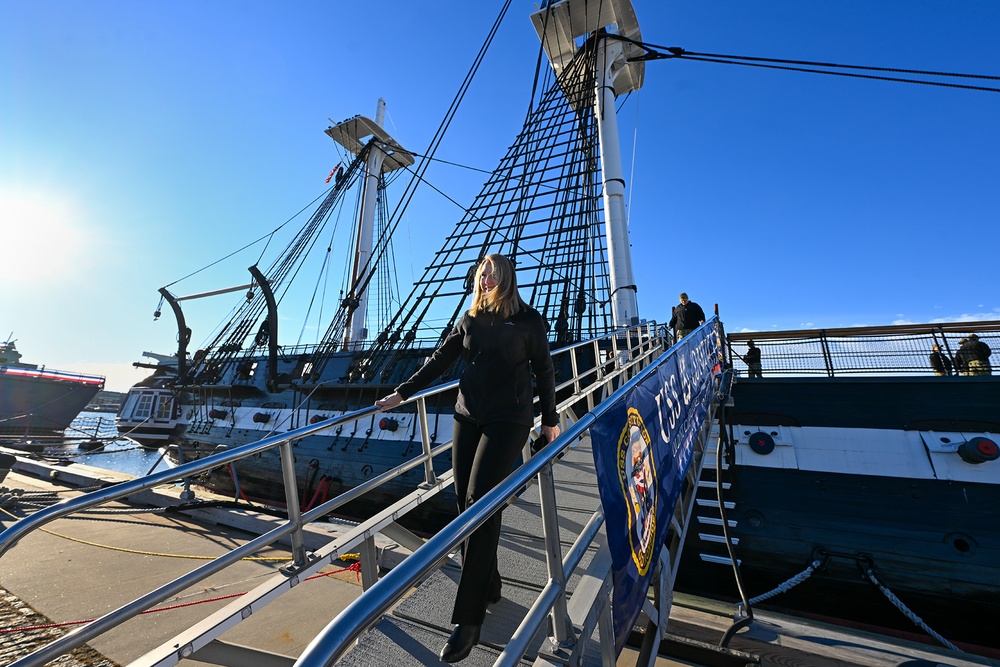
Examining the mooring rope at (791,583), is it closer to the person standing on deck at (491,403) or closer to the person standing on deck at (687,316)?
the person standing on deck at (491,403)

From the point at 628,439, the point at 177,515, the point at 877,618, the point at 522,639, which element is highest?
the point at 628,439

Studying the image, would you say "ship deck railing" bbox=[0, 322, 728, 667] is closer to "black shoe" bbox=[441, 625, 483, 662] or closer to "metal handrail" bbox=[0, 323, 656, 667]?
"metal handrail" bbox=[0, 323, 656, 667]

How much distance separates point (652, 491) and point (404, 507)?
1370 millimetres

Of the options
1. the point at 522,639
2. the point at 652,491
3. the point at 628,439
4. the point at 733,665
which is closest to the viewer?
the point at 522,639

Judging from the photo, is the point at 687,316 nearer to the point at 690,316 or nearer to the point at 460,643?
the point at 690,316

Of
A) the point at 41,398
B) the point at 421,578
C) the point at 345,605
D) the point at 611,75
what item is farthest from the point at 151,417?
the point at 41,398

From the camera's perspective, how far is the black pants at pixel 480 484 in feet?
5.13

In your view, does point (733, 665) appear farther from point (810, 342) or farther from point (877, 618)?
point (810, 342)

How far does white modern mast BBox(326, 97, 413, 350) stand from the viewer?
1734cm

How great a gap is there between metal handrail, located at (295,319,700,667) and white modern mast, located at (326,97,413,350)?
15414mm

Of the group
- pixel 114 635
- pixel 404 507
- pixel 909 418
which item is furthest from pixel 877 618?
pixel 114 635

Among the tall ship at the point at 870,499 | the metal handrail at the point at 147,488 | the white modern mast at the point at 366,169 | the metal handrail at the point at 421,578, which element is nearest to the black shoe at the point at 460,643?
the metal handrail at the point at 421,578

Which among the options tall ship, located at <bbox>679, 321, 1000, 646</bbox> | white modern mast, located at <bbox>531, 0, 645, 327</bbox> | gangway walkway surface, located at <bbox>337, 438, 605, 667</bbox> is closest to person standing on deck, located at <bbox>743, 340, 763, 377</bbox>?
tall ship, located at <bbox>679, 321, 1000, 646</bbox>

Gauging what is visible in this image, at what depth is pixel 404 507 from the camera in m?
2.41
